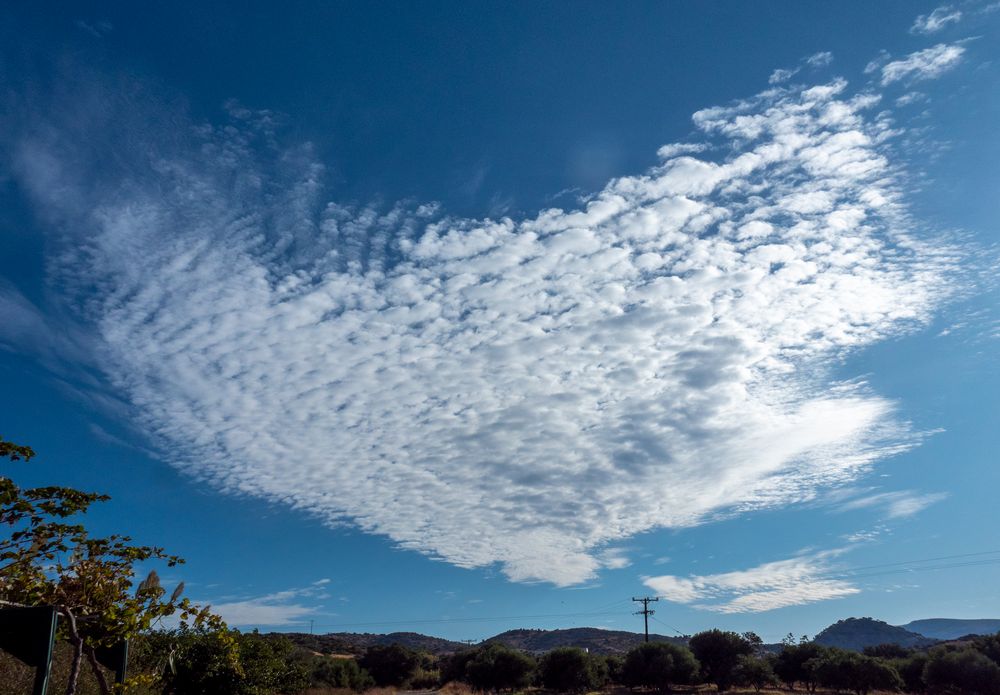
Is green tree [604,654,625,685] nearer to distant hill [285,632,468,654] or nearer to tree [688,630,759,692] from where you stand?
tree [688,630,759,692]

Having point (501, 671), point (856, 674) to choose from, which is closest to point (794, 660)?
point (856, 674)

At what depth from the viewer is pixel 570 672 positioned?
2248 inches

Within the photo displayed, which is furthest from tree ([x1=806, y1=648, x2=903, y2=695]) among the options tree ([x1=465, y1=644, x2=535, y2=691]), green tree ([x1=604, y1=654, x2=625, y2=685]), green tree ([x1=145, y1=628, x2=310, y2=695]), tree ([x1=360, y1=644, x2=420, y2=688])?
green tree ([x1=145, y1=628, x2=310, y2=695])

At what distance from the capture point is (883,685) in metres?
50.7

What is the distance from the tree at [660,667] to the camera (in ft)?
190

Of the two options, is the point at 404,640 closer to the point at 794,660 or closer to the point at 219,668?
the point at 794,660

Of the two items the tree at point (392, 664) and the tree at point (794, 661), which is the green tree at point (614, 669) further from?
the tree at point (392, 664)

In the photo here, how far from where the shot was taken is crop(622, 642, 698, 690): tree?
190 ft

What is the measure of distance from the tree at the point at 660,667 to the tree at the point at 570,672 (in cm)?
256

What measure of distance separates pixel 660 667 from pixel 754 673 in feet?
26.3

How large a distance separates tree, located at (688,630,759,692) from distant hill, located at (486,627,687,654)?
231 ft

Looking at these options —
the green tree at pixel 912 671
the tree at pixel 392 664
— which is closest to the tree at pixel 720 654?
the green tree at pixel 912 671

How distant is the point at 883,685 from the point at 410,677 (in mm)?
41348

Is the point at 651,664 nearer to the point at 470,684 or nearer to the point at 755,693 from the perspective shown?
the point at 755,693
